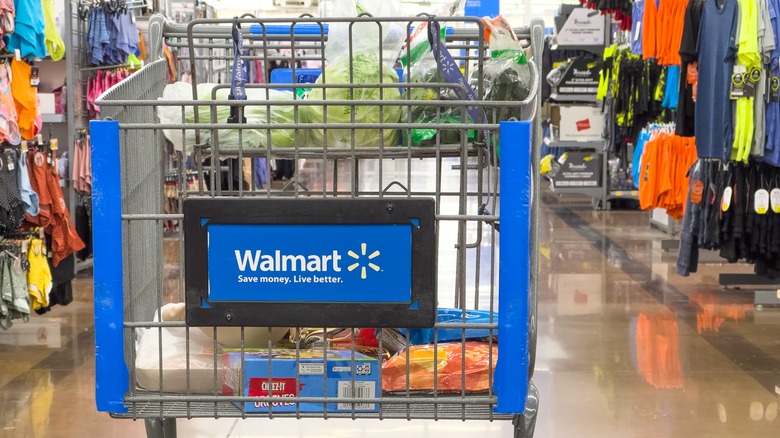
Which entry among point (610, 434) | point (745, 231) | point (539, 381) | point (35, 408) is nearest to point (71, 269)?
point (35, 408)

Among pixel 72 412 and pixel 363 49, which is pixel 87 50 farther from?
pixel 363 49

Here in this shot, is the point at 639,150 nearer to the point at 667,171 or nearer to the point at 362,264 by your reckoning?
the point at 667,171

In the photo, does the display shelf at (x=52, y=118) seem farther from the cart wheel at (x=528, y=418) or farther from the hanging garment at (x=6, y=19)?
the cart wheel at (x=528, y=418)

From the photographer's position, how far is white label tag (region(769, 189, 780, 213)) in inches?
244

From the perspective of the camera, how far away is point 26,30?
562 centimetres

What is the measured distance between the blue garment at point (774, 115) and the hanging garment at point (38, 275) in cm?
412

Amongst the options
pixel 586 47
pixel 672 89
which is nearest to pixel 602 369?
pixel 672 89

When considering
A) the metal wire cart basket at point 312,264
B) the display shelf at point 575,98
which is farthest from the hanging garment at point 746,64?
the display shelf at point 575,98

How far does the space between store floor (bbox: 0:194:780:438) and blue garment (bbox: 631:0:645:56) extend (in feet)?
8.33

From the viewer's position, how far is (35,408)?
4312mm

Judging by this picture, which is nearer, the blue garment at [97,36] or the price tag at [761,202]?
the price tag at [761,202]

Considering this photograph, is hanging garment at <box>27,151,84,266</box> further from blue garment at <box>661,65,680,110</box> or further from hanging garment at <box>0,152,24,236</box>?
blue garment at <box>661,65,680,110</box>

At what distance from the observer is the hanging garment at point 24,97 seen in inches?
220

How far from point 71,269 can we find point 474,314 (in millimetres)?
4417
